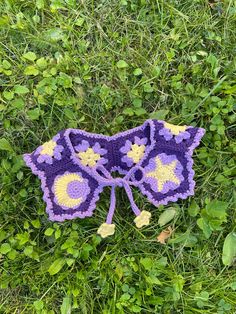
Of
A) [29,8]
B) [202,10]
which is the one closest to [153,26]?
[202,10]

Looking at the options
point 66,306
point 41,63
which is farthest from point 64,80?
point 66,306

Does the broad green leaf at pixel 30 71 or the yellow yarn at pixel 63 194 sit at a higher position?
the broad green leaf at pixel 30 71

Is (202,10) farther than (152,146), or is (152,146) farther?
(202,10)

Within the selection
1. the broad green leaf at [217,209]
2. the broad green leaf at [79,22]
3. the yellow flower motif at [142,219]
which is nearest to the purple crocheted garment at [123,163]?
the yellow flower motif at [142,219]

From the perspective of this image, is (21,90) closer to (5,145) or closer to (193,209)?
(5,145)

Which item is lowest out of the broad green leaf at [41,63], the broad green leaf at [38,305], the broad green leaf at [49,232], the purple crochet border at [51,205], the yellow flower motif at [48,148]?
the broad green leaf at [38,305]

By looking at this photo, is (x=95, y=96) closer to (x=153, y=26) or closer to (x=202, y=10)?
(x=153, y=26)

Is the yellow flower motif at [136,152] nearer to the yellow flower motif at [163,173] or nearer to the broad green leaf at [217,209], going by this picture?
the yellow flower motif at [163,173]
